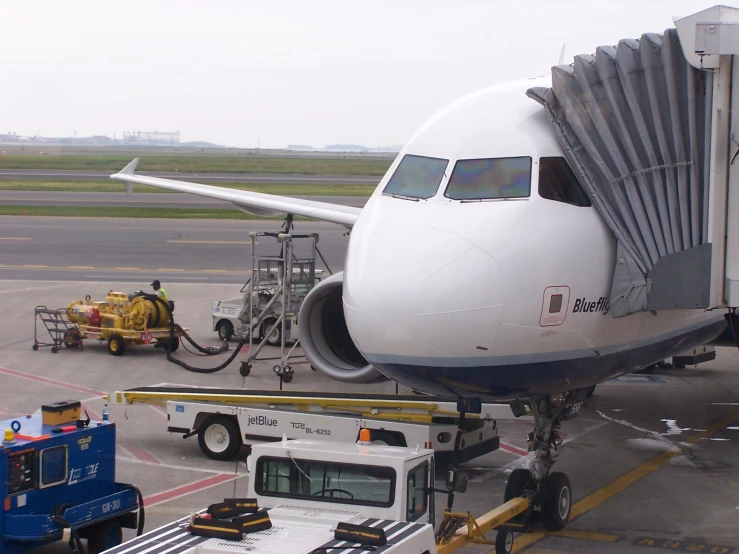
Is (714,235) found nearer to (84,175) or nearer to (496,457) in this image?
(496,457)

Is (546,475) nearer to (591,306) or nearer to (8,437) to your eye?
(591,306)

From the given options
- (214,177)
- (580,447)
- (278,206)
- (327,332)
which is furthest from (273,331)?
(214,177)

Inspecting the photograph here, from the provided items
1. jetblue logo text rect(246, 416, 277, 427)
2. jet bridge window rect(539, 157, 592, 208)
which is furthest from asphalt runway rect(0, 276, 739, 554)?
jet bridge window rect(539, 157, 592, 208)

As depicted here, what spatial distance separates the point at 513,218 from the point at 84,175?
101158mm

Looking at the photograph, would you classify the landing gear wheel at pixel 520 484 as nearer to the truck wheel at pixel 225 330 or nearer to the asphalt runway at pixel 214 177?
the truck wheel at pixel 225 330

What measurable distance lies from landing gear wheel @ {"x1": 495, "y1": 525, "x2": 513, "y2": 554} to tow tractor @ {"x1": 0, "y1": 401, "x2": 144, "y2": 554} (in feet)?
14.2

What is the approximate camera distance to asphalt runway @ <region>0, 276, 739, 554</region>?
13367 mm

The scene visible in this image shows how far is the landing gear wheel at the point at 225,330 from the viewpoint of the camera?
88.3ft

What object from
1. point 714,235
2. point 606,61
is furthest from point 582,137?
point 714,235

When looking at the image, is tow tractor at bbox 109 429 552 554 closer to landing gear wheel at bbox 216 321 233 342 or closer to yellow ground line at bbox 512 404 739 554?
yellow ground line at bbox 512 404 739 554

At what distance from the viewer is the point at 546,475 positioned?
496 inches

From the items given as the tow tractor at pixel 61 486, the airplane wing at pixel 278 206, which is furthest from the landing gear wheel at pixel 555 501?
the airplane wing at pixel 278 206

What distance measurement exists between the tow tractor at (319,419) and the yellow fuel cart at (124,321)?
758 cm

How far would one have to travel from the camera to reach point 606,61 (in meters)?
11.5
